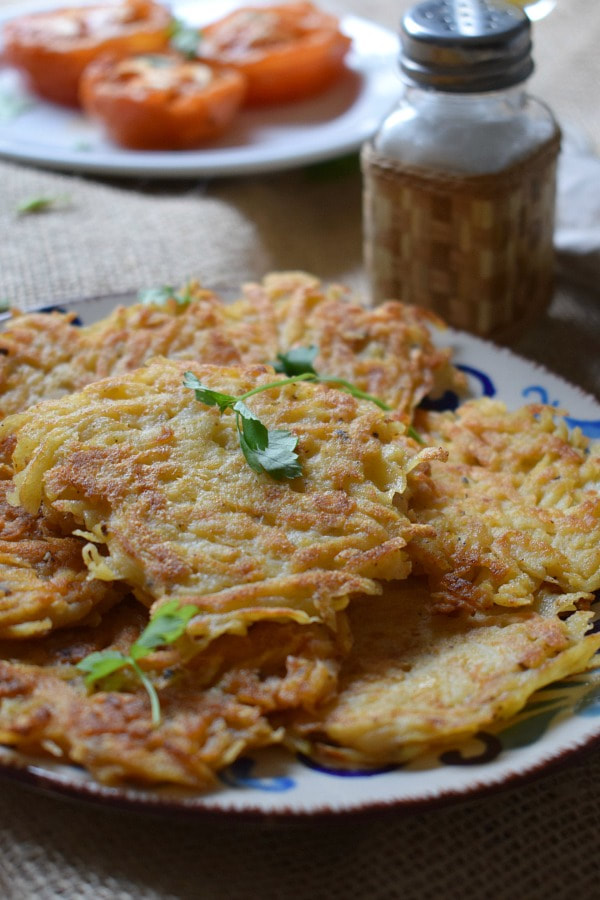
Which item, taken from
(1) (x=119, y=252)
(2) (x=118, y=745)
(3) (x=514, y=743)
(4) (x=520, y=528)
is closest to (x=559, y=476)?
(4) (x=520, y=528)

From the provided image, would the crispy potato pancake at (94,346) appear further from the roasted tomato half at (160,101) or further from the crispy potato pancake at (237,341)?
the roasted tomato half at (160,101)

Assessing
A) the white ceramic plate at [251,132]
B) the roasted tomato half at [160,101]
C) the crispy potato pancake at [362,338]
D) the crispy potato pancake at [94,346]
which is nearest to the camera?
the crispy potato pancake at [94,346]

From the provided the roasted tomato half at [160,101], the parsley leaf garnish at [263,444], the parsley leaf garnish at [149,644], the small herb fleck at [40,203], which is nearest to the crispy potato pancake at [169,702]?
the parsley leaf garnish at [149,644]

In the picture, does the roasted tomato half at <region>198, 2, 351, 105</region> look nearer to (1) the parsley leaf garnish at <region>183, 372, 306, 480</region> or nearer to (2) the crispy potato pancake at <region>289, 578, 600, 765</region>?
(1) the parsley leaf garnish at <region>183, 372, 306, 480</region>

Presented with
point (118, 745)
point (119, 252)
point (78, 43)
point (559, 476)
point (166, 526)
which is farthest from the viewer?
point (78, 43)

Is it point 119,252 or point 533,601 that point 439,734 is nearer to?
point 533,601

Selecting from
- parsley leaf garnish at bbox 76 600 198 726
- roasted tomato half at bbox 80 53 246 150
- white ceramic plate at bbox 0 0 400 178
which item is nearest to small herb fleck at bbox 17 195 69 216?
white ceramic plate at bbox 0 0 400 178
